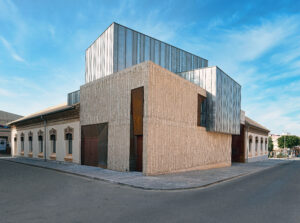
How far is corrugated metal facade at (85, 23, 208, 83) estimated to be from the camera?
837 inches

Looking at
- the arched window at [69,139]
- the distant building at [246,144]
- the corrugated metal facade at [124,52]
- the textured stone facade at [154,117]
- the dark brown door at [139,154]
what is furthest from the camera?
the distant building at [246,144]

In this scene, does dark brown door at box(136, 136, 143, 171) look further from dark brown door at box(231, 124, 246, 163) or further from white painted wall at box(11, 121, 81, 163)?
dark brown door at box(231, 124, 246, 163)

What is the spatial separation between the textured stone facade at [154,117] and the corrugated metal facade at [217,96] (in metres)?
1.04

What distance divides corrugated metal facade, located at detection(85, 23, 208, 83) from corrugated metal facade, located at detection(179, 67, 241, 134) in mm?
5924

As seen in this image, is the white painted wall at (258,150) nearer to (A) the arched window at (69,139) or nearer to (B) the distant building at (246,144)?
(B) the distant building at (246,144)

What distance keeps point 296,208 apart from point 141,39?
20848 millimetres

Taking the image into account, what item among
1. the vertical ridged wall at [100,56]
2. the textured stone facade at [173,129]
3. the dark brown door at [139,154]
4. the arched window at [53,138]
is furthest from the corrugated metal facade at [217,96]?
the arched window at [53,138]

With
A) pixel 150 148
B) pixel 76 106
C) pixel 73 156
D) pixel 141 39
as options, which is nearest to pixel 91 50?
pixel 141 39

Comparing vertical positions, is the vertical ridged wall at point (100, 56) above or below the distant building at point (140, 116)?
above

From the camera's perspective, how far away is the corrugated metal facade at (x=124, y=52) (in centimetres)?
2127

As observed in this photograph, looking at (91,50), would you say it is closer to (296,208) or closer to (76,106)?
(76,106)

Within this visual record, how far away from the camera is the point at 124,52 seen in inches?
856

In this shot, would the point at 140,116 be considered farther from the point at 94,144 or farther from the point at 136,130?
the point at 94,144

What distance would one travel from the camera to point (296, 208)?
6637 millimetres
